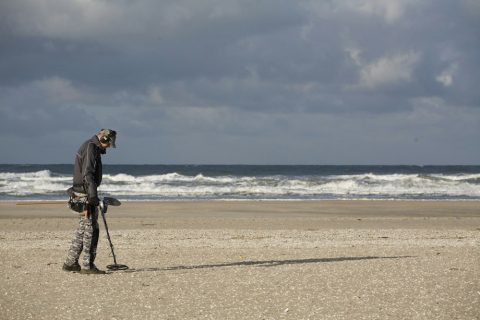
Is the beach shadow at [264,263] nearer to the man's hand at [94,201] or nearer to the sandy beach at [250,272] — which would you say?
the sandy beach at [250,272]

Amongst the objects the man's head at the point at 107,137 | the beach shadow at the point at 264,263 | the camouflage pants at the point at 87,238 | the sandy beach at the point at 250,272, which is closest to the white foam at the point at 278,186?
the sandy beach at the point at 250,272

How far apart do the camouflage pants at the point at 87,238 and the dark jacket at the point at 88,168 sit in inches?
12.9

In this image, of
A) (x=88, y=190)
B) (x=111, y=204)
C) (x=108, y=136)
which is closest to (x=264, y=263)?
(x=111, y=204)

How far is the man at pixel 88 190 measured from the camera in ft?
21.7

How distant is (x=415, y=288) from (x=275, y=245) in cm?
408

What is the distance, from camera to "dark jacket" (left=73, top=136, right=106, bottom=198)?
659 cm

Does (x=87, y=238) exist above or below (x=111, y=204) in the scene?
below

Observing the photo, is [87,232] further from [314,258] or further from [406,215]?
[406,215]

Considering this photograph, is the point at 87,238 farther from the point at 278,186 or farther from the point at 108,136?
the point at 278,186

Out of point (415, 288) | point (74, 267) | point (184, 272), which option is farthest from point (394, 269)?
point (74, 267)

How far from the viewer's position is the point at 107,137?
676 cm

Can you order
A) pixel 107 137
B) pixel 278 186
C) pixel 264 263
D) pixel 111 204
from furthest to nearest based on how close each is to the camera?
pixel 278 186
pixel 264 263
pixel 111 204
pixel 107 137

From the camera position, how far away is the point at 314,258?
27.5 ft

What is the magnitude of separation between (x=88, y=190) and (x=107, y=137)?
702mm
